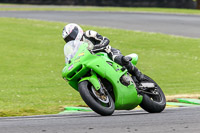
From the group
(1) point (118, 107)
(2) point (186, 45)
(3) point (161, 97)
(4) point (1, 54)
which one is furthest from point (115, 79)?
(2) point (186, 45)

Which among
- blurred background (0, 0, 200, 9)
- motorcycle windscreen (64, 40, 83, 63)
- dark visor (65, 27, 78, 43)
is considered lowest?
blurred background (0, 0, 200, 9)

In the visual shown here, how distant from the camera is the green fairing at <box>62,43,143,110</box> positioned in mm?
7988

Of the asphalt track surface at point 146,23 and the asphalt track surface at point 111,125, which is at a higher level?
the asphalt track surface at point 111,125

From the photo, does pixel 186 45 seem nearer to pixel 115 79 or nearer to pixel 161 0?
pixel 115 79

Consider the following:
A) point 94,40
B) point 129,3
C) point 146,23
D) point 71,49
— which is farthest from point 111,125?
point 129,3

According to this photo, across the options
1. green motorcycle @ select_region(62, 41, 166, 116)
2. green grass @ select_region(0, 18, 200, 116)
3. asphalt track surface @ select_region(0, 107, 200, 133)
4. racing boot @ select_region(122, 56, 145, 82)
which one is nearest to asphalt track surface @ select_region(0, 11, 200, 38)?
green grass @ select_region(0, 18, 200, 116)

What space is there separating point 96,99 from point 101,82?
35 cm

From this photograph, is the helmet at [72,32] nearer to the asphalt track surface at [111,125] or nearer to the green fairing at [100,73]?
the green fairing at [100,73]

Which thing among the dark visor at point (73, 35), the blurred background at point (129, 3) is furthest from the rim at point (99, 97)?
the blurred background at point (129, 3)

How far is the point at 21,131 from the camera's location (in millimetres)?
6359

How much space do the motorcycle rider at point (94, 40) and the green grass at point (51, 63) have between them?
1703mm

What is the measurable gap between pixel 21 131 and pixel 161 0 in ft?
136

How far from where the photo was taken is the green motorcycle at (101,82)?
782 cm

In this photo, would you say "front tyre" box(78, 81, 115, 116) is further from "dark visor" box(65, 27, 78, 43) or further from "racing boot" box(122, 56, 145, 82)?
"dark visor" box(65, 27, 78, 43)
